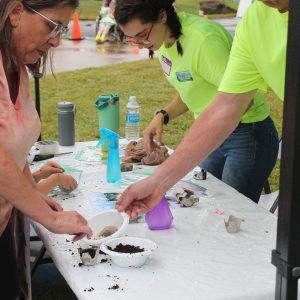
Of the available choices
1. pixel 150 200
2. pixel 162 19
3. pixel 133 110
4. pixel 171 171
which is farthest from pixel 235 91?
pixel 133 110

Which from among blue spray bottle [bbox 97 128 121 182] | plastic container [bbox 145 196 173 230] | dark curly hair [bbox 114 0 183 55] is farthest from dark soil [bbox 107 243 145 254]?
dark curly hair [bbox 114 0 183 55]

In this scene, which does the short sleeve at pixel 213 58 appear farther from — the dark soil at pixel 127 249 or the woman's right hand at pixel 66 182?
the dark soil at pixel 127 249

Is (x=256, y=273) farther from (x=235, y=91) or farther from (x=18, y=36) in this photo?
(x=18, y=36)

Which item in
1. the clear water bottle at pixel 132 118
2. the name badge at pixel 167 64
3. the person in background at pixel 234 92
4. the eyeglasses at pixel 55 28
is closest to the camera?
the eyeglasses at pixel 55 28

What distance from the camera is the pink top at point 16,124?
5.14 ft

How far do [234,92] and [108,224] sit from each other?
630 millimetres

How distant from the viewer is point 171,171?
6.22ft

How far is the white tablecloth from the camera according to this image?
1424mm

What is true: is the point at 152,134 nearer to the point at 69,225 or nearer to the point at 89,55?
the point at 69,225

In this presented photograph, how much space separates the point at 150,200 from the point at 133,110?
3.84 feet

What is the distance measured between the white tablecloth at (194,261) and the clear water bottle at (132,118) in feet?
3.11

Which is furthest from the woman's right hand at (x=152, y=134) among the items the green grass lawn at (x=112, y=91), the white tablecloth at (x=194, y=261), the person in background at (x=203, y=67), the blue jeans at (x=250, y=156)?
the green grass lawn at (x=112, y=91)

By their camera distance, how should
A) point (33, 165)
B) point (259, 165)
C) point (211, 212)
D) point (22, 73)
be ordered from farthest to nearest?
point (33, 165) → point (259, 165) → point (211, 212) → point (22, 73)

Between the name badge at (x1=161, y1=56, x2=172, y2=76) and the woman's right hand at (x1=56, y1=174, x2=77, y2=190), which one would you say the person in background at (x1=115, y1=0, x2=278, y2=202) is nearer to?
the name badge at (x1=161, y1=56, x2=172, y2=76)
